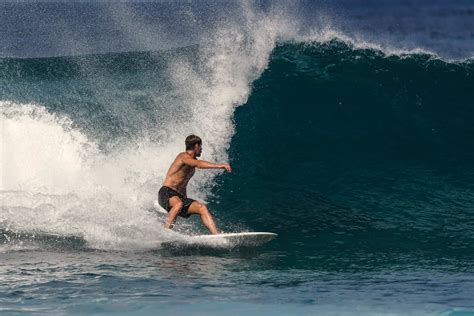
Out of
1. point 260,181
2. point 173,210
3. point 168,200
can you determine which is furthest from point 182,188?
point 260,181

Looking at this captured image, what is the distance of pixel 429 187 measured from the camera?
1160cm

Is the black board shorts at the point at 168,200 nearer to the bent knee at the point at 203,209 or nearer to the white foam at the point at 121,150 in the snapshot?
the bent knee at the point at 203,209

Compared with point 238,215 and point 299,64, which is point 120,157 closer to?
point 238,215

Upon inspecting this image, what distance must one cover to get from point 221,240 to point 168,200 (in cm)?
93

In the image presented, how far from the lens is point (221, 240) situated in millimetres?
9023

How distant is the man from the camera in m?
9.39

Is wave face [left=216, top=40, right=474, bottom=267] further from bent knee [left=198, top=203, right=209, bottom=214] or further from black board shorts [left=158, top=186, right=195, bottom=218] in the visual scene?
black board shorts [left=158, top=186, right=195, bottom=218]

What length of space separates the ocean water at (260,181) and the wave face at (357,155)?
0.03 m

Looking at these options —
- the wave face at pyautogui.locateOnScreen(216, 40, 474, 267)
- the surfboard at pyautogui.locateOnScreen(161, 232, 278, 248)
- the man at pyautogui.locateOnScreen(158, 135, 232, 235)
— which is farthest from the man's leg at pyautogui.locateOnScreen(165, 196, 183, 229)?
the wave face at pyautogui.locateOnScreen(216, 40, 474, 267)

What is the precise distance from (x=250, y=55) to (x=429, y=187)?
3.93 metres

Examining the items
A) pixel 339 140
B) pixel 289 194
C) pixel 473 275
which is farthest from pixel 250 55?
pixel 473 275

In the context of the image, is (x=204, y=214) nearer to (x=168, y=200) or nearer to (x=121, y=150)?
(x=168, y=200)

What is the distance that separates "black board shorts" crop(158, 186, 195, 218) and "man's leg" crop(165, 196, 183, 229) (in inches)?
2.1

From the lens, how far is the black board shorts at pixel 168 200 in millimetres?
9523
